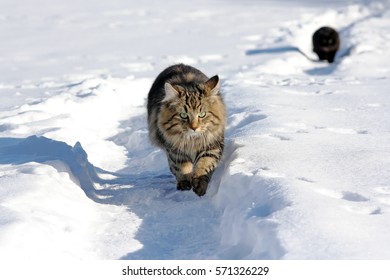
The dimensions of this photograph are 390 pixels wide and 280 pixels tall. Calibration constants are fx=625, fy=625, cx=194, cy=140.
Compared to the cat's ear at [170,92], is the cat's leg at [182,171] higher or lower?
lower

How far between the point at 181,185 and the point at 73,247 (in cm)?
159

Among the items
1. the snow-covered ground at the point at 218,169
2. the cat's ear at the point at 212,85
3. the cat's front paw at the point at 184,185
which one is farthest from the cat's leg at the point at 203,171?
the cat's ear at the point at 212,85

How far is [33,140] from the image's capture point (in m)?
6.62

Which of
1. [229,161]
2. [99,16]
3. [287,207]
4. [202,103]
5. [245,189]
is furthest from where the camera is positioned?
[99,16]

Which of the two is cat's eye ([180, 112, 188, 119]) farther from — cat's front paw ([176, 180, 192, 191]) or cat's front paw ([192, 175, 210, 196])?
cat's front paw ([176, 180, 192, 191])

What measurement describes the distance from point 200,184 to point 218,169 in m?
0.47

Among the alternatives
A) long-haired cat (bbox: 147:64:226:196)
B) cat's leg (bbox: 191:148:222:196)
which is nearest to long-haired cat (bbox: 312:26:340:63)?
long-haired cat (bbox: 147:64:226:196)

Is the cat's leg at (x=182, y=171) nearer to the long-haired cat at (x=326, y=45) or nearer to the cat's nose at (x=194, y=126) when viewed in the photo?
the cat's nose at (x=194, y=126)

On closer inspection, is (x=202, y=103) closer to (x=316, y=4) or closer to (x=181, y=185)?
(x=181, y=185)

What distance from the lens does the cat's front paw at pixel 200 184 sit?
5344mm

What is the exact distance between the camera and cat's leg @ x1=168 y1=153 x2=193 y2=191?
18.2 ft

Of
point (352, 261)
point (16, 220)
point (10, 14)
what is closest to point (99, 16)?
point (10, 14)

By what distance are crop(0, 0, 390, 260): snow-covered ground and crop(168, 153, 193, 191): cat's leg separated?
0.32 ft

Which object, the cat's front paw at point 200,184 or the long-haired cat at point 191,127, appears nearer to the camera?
the long-haired cat at point 191,127
